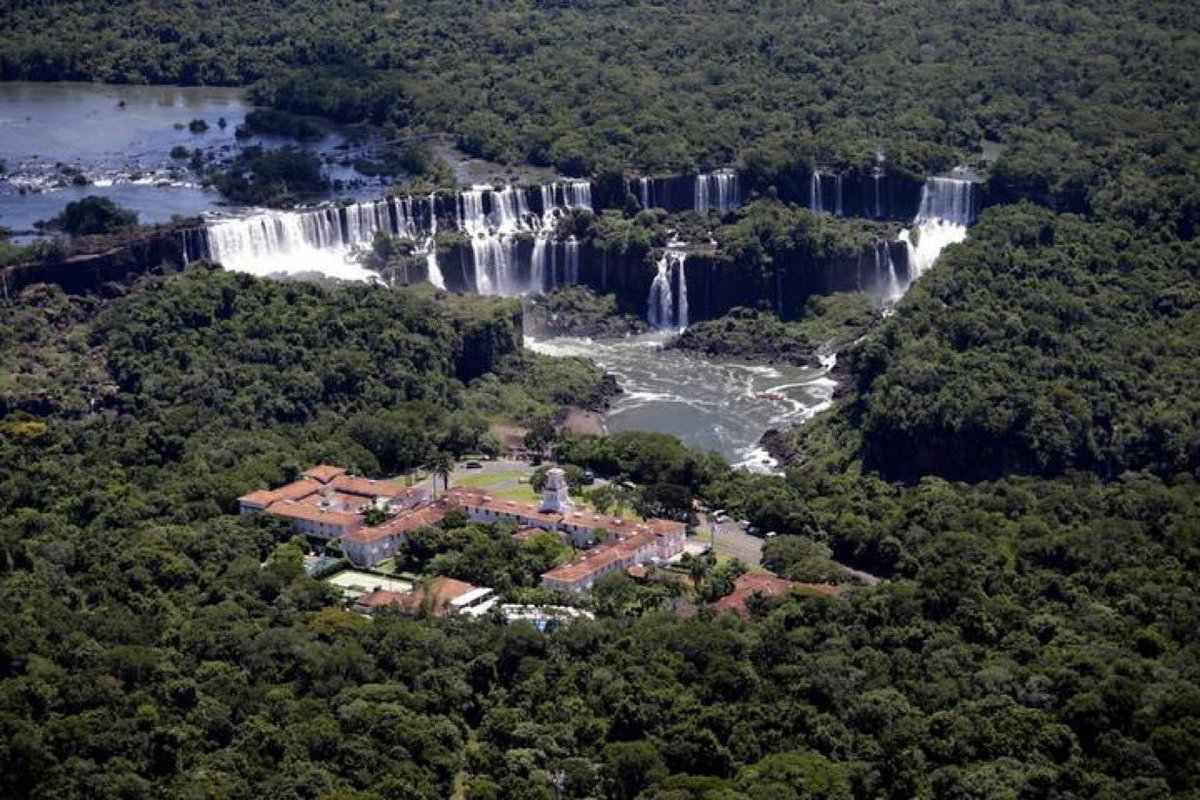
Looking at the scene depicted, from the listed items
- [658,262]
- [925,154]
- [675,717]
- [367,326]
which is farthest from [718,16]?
[675,717]

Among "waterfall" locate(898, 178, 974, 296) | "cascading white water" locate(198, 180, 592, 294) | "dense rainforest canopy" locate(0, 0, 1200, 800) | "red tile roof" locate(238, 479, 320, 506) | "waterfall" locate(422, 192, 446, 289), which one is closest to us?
"dense rainforest canopy" locate(0, 0, 1200, 800)

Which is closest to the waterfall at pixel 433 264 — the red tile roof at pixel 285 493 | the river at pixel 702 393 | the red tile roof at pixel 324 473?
the river at pixel 702 393

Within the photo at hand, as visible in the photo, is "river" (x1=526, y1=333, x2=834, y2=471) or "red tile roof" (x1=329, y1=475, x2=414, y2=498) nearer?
"red tile roof" (x1=329, y1=475, x2=414, y2=498)

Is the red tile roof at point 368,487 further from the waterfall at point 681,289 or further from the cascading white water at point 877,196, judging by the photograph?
the cascading white water at point 877,196

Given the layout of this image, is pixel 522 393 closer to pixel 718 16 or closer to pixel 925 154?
pixel 925 154

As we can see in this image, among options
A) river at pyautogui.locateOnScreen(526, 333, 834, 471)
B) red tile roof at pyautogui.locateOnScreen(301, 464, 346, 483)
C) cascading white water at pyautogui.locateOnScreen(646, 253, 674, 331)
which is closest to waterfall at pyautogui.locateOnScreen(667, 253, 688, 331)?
cascading white water at pyautogui.locateOnScreen(646, 253, 674, 331)

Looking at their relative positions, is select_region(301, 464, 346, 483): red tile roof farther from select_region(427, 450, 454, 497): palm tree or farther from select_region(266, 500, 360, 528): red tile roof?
select_region(427, 450, 454, 497): palm tree
